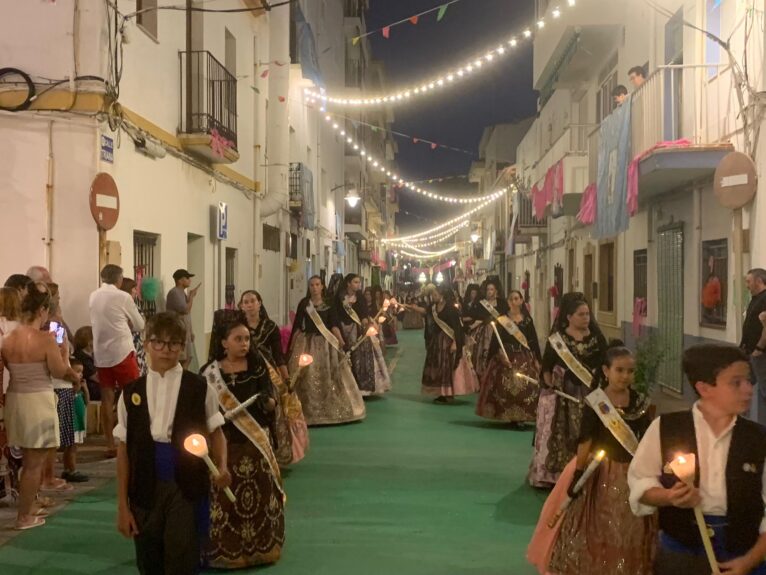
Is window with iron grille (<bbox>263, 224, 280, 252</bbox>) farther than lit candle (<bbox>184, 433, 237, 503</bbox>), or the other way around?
window with iron grille (<bbox>263, 224, 280, 252</bbox>)

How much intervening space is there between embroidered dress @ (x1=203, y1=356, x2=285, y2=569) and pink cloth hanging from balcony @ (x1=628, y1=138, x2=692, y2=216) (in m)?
7.58

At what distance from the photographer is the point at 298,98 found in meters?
23.0

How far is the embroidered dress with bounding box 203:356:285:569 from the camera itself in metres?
5.75

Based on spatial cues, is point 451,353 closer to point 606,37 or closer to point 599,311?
point 599,311

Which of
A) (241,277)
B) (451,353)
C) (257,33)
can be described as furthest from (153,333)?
(257,33)

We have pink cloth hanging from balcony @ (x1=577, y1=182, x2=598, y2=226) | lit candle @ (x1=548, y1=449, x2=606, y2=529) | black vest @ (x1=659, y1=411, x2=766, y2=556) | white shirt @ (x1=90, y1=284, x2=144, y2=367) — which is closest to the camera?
black vest @ (x1=659, y1=411, x2=766, y2=556)

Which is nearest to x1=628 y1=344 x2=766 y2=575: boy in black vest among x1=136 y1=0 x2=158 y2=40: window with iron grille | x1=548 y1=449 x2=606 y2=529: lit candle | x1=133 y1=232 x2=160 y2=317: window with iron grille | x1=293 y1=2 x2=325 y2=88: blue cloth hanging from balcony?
x1=548 y1=449 x2=606 y2=529: lit candle

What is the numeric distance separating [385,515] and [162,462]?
3352mm

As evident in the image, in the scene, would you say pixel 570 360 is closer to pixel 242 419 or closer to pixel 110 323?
pixel 242 419

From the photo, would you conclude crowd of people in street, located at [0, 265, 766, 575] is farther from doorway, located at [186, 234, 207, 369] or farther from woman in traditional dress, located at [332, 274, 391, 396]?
doorway, located at [186, 234, 207, 369]

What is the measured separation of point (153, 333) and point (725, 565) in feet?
8.71

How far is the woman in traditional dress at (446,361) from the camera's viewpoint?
45.6ft

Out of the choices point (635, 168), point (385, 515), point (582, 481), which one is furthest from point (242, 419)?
point (635, 168)

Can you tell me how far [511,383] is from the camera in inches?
442
